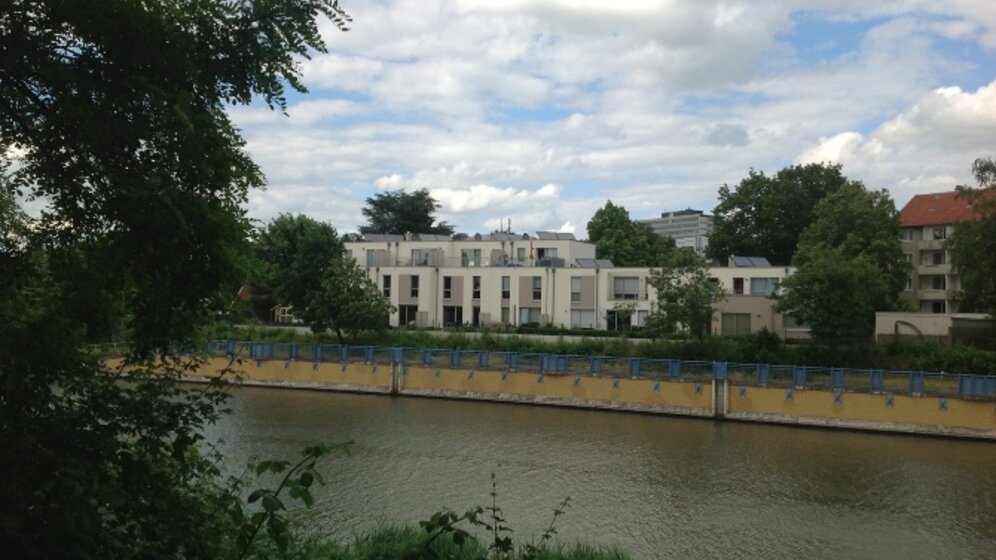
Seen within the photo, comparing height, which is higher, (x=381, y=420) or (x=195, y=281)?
(x=195, y=281)

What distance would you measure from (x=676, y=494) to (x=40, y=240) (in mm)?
17252

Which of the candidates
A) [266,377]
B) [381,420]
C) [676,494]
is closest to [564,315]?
[266,377]

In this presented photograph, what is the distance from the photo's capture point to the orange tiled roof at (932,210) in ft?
210

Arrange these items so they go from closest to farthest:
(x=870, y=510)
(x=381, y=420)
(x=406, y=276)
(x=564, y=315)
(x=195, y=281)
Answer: (x=195, y=281) < (x=870, y=510) < (x=381, y=420) < (x=564, y=315) < (x=406, y=276)

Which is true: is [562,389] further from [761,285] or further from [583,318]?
[761,285]

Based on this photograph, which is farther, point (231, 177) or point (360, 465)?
point (360, 465)

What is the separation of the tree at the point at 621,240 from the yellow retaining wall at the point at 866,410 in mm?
31933

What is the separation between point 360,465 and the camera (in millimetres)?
22719

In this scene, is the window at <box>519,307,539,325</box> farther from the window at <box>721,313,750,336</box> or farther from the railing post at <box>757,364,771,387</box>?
the railing post at <box>757,364,771,387</box>

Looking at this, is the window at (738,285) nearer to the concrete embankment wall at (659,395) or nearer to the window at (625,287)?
the window at (625,287)

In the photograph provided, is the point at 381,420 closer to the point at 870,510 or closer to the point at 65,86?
the point at 870,510

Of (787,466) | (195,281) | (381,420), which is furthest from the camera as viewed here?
(381,420)

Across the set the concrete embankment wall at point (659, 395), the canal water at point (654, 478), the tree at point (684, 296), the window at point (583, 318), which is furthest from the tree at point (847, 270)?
the window at point (583, 318)

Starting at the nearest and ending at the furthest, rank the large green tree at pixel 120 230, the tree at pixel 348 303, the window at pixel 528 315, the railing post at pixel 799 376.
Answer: the large green tree at pixel 120 230 < the railing post at pixel 799 376 < the tree at pixel 348 303 < the window at pixel 528 315
